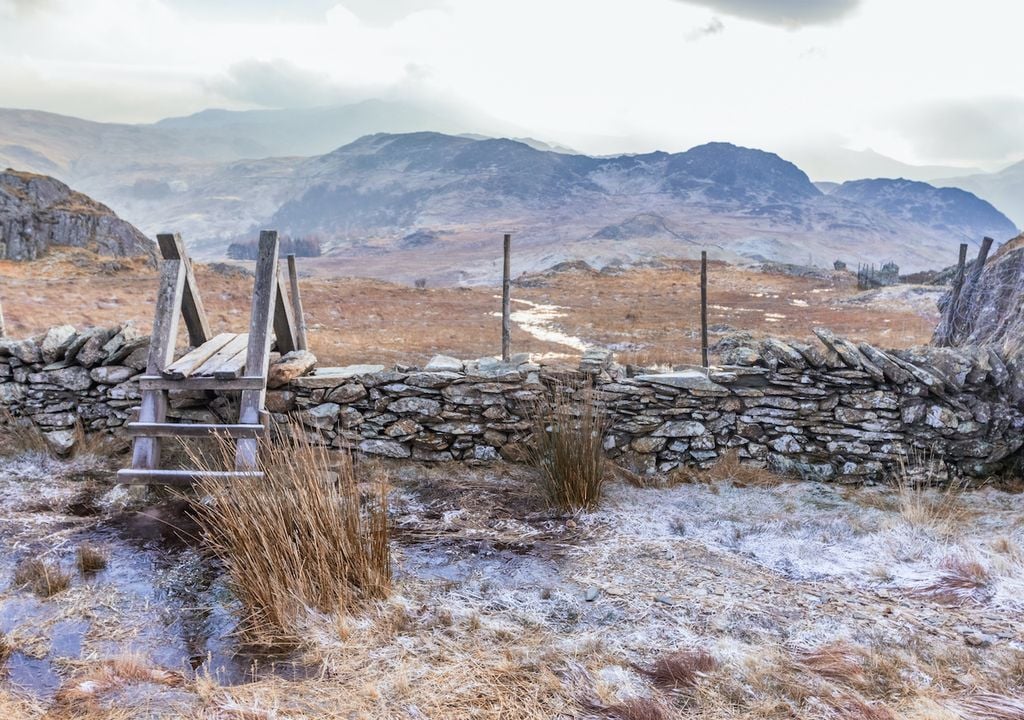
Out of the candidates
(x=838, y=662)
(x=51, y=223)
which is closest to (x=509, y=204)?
(x=51, y=223)

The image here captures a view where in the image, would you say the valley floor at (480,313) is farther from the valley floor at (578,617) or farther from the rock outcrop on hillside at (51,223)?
A: the valley floor at (578,617)

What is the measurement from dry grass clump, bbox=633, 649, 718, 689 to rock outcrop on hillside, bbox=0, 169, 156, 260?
28716 millimetres

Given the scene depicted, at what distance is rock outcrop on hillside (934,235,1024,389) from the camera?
6.81 metres

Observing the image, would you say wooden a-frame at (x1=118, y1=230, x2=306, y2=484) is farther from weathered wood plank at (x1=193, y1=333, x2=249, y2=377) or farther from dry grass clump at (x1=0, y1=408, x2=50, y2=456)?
dry grass clump at (x1=0, y1=408, x2=50, y2=456)

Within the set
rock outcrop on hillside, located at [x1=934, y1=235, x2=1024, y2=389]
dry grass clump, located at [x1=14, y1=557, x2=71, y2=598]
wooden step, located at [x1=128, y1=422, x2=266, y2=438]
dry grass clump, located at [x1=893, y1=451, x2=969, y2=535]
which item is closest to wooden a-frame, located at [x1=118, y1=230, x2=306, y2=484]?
wooden step, located at [x1=128, y1=422, x2=266, y2=438]

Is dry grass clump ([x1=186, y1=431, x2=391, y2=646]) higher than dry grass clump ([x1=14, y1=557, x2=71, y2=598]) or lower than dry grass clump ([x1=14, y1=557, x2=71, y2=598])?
higher

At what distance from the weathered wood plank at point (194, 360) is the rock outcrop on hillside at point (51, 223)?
2397 cm

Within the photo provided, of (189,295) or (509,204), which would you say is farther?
(509,204)

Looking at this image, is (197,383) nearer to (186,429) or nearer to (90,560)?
(186,429)

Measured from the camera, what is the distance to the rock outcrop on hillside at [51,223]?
80.9 feet

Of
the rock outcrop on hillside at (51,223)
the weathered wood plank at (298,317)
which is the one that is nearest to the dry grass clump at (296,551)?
the weathered wood plank at (298,317)

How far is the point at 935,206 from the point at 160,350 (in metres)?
179

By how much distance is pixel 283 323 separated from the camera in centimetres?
609

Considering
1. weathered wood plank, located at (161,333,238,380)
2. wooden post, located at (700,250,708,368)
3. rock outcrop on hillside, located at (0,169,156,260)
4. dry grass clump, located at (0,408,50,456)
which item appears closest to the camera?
weathered wood plank, located at (161,333,238,380)
